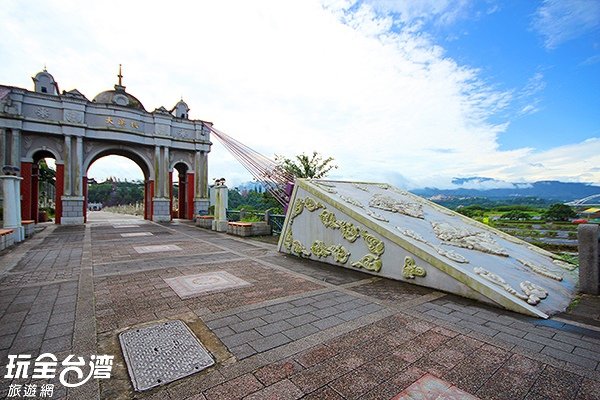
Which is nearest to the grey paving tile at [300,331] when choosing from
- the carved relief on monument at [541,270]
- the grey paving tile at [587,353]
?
the grey paving tile at [587,353]

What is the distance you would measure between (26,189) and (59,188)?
1320 mm

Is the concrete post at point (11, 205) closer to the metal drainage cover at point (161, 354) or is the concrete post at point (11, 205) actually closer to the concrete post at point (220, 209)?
the concrete post at point (220, 209)

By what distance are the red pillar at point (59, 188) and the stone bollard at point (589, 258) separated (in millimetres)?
20372

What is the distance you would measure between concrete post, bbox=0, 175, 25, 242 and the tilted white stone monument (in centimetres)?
844

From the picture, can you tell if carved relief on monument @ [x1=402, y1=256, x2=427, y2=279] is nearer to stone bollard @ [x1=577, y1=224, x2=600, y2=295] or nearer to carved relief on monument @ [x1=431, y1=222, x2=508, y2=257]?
carved relief on monument @ [x1=431, y1=222, x2=508, y2=257]

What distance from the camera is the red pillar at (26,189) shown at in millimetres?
14648

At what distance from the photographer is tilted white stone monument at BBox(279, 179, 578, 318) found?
13.0ft

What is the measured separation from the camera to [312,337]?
2.85 m

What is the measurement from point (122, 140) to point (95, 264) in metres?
13.9

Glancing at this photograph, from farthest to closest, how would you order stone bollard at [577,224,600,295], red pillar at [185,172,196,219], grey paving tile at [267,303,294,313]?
red pillar at [185,172,196,219]
stone bollard at [577,224,600,295]
grey paving tile at [267,303,294,313]

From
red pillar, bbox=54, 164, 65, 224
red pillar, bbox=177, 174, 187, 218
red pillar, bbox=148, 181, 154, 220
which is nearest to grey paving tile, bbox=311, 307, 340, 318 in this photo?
red pillar, bbox=54, 164, 65, 224

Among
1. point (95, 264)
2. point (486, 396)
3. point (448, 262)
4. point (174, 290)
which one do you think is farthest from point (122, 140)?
point (486, 396)

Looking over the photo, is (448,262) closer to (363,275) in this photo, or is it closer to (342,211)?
(363,275)

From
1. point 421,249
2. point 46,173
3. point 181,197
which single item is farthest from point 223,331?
point 46,173
